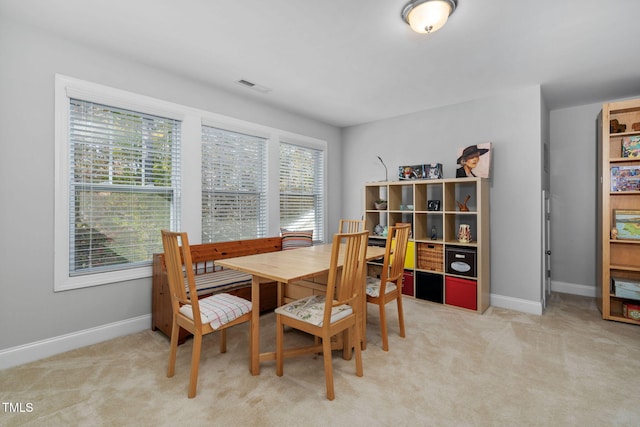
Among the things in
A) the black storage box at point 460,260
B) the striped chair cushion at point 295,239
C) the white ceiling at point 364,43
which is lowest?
the black storage box at point 460,260

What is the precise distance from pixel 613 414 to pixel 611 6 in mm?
2578

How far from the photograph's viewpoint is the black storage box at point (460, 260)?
3.42 metres

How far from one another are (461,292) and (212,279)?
2.78 meters

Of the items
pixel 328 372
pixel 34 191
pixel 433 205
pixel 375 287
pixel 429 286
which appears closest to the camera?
pixel 328 372

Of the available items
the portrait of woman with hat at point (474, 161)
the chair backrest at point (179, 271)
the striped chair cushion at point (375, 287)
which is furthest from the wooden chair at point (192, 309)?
the portrait of woman with hat at point (474, 161)

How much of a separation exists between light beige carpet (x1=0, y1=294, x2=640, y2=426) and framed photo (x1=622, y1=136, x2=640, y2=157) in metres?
1.80

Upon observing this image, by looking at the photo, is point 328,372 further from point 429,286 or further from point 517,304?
point 517,304

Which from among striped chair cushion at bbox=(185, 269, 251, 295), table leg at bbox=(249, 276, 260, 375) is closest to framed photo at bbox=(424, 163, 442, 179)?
striped chair cushion at bbox=(185, 269, 251, 295)

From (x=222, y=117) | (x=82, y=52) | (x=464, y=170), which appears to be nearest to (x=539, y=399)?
(x=464, y=170)

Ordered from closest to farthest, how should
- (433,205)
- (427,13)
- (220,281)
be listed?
(427,13), (220,281), (433,205)

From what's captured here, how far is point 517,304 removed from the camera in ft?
11.5

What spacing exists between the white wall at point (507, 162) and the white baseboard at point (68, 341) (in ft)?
13.0

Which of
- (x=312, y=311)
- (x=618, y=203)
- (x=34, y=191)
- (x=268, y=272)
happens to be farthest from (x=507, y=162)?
(x=34, y=191)

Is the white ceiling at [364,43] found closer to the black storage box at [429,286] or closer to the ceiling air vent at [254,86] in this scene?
the ceiling air vent at [254,86]
